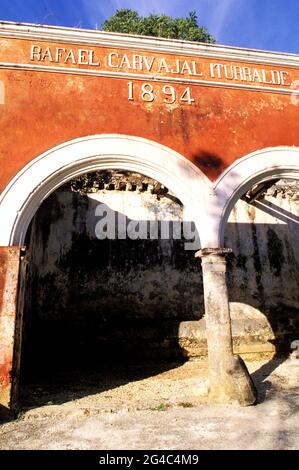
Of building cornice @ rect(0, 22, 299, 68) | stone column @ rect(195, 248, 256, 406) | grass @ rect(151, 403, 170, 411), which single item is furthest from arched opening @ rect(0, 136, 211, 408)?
grass @ rect(151, 403, 170, 411)

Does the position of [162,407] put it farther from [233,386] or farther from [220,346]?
[220,346]

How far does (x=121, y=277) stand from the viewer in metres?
8.96

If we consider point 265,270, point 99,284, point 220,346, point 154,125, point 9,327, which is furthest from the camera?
point 265,270

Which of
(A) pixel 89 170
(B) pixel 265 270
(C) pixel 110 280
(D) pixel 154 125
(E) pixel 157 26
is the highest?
(E) pixel 157 26

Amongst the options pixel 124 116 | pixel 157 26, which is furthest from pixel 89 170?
pixel 157 26

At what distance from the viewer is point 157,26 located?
1678 centimetres

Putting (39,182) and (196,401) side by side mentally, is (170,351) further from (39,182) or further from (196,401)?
(39,182)

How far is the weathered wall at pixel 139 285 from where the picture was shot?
322 inches

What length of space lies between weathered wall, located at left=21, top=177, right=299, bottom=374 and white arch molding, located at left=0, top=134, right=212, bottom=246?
3.25 meters

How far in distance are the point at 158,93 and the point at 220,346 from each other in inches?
164

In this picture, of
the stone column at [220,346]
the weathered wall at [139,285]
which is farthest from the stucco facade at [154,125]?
the weathered wall at [139,285]

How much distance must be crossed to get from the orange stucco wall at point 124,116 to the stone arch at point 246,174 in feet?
0.46

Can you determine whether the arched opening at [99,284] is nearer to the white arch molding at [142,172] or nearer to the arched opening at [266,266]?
the arched opening at [266,266]

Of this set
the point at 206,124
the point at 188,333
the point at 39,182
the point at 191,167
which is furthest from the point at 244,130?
the point at 188,333
